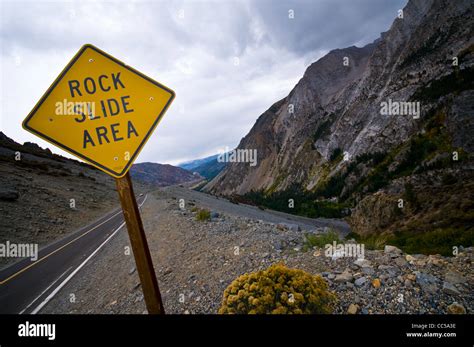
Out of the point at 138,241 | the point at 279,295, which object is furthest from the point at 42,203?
the point at 279,295

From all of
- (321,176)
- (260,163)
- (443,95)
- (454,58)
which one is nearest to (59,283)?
(443,95)

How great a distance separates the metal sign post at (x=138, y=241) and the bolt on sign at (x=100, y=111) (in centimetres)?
26

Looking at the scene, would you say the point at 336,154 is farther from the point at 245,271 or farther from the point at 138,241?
the point at 138,241

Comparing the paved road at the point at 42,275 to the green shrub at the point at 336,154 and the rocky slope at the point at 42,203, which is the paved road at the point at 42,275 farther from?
the green shrub at the point at 336,154

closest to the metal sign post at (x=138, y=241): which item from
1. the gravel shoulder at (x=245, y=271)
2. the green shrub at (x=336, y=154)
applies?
the gravel shoulder at (x=245, y=271)

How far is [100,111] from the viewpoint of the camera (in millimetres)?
2361

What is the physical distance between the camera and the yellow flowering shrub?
3.33 meters

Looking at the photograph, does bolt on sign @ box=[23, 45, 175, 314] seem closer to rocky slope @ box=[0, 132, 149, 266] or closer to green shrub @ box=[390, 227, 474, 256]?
green shrub @ box=[390, 227, 474, 256]

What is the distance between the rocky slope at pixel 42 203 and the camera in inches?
656

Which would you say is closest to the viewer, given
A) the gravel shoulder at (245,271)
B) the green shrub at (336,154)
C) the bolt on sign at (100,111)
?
the bolt on sign at (100,111)

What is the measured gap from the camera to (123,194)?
2467 mm
